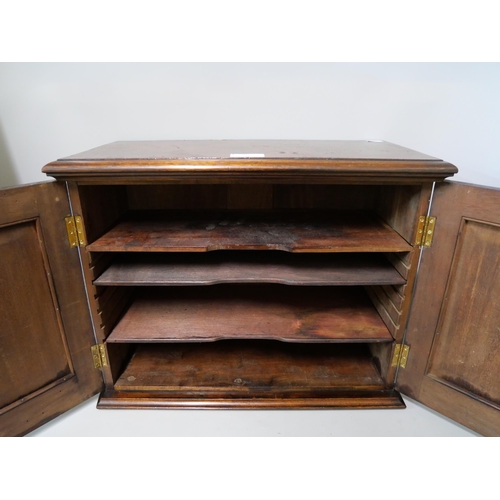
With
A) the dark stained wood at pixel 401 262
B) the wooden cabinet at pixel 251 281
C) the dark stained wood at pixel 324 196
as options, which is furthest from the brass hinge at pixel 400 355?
the dark stained wood at pixel 324 196

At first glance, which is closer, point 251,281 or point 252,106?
point 251,281

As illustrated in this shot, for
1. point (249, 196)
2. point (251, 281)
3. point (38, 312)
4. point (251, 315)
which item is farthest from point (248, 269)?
point (38, 312)

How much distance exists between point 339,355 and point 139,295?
3.02 ft

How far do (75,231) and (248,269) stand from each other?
22.3 inches

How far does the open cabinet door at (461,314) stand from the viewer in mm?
854

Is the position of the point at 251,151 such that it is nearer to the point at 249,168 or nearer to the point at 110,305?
the point at 249,168

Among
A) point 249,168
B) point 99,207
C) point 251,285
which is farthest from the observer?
point 251,285

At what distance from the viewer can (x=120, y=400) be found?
1.12 meters

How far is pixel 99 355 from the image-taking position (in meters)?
1.10

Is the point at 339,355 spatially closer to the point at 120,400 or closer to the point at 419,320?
the point at 419,320

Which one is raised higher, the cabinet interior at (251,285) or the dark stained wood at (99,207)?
the dark stained wood at (99,207)

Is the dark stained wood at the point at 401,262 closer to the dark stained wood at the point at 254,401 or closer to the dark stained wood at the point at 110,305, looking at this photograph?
the dark stained wood at the point at 254,401

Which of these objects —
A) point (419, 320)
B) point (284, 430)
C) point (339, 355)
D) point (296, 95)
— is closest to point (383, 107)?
point (296, 95)

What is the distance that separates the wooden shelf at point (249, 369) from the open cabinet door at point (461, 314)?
0.70 ft
